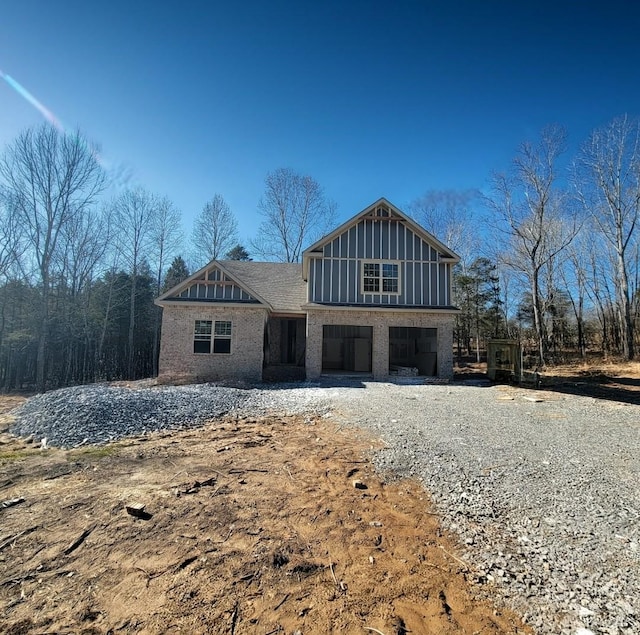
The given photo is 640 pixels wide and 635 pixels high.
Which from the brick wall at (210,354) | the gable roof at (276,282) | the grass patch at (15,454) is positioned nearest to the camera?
the grass patch at (15,454)

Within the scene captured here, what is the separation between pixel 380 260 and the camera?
16.3m

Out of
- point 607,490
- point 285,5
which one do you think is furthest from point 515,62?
point 607,490

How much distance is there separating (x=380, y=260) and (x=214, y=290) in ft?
24.8

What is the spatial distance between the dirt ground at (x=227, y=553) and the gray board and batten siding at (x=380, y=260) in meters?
11.4

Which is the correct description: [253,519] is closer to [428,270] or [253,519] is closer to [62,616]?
[62,616]

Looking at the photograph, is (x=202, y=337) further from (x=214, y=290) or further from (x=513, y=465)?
(x=513, y=465)

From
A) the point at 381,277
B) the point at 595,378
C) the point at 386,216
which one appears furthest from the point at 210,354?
the point at 595,378

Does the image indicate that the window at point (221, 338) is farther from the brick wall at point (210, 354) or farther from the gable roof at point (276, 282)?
the gable roof at point (276, 282)

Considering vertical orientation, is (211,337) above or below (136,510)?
above

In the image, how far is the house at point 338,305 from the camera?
1470cm

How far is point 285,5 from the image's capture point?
8.83 m

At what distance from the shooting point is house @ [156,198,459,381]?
14.7 m

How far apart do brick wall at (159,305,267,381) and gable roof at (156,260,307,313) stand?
0.60 metres

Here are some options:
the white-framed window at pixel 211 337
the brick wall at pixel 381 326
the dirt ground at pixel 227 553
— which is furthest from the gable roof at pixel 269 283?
the dirt ground at pixel 227 553
